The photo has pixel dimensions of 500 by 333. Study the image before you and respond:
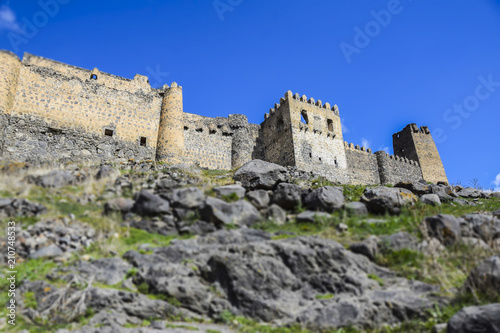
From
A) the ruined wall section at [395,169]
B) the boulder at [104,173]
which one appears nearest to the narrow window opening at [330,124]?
the ruined wall section at [395,169]

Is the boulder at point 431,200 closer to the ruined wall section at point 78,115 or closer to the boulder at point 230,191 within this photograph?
the boulder at point 230,191

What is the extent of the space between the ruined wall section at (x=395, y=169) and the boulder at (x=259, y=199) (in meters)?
23.1

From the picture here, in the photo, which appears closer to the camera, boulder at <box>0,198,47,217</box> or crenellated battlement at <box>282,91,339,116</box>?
boulder at <box>0,198,47,217</box>

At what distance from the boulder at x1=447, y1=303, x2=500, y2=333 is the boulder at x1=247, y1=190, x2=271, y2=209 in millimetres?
5752

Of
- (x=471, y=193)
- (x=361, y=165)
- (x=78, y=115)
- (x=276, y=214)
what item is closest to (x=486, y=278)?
(x=276, y=214)

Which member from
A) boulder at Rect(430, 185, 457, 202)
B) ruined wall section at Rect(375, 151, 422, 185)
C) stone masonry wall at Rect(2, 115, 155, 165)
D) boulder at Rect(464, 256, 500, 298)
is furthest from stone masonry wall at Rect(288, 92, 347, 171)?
boulder at Rect(464, 256, 500, 298)

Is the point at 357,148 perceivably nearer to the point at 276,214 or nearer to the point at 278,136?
the point at 278,136

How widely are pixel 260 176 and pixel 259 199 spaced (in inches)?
79.3

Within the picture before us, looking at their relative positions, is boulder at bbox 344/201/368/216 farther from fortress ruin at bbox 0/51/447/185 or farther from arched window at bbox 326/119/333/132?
arched window at bbox 326/119/333/132

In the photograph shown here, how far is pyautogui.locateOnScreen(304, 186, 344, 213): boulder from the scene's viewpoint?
35.6 feet

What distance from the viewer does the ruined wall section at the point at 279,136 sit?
26.2 meters

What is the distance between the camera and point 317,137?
2764 centimetres

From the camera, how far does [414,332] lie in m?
6.68

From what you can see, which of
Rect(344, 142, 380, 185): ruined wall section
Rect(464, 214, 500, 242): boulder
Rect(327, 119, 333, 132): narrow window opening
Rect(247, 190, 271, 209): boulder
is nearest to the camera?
Rect(464, 214, 500, 242): boulder
